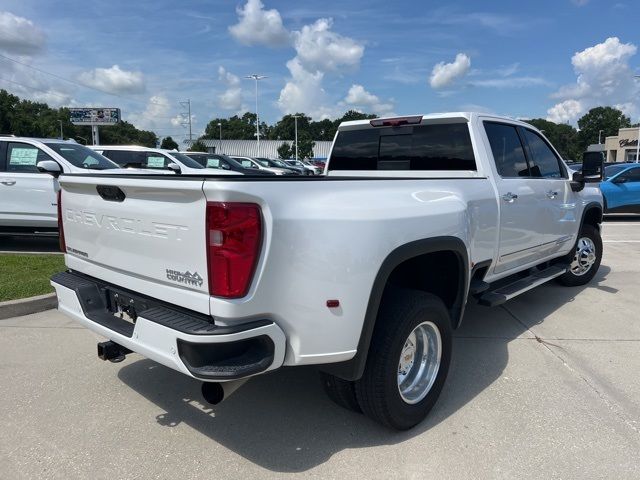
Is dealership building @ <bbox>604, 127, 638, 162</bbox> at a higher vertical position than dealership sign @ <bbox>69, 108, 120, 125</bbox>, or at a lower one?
lower

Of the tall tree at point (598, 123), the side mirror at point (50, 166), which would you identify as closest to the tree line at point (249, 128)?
the tall tree at point (598, 123)

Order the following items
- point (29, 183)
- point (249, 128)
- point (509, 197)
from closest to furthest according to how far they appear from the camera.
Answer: point (509, 197) < point (29, 183) < point (249, 128)

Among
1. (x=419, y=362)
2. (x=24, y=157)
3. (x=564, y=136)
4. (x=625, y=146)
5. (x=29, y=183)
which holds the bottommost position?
(x=419, y=362)

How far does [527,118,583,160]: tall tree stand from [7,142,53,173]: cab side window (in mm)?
96976

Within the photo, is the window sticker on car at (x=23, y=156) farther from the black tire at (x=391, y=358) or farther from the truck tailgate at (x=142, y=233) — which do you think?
the black tire at (x=391, y=358)

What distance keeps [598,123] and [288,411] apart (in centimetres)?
13050

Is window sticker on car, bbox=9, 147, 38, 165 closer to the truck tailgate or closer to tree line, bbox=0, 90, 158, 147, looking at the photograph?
the truck tailgate

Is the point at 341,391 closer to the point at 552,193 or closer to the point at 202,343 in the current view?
the point at 202,343

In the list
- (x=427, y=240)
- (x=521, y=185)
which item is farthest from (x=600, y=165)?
(x=427, y=240)

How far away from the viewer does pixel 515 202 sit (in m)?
4.18

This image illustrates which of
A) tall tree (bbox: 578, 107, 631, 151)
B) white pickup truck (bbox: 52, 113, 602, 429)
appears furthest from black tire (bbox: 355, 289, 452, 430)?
tall tree (bbox: 578, 107, 631, 151)

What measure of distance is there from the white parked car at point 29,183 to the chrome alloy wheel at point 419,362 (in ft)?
21.0

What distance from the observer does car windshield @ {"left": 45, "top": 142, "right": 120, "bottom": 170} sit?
318 inches

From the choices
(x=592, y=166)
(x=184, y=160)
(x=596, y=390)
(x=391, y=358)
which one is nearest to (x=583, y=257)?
(x=592, y=166)
